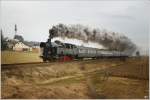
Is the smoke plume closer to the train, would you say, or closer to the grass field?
the train

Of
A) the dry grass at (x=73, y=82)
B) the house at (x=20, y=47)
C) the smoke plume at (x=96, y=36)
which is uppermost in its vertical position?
the smoke plume at (x=96, y=36)

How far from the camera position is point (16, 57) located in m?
3.69

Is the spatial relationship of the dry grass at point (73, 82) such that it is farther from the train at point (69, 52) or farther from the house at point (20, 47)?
the house at point (20, 47)

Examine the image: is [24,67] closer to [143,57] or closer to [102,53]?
[102,53]

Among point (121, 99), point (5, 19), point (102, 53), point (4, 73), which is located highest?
point (5, 19)

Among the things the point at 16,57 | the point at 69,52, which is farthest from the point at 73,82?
the point at 16,57

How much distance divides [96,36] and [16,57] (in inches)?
38.7

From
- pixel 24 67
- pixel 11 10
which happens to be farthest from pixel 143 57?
pixel 11 10

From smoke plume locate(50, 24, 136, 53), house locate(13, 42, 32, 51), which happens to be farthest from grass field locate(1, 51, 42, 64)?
smoke plume locate(50, 24, 136, 53)

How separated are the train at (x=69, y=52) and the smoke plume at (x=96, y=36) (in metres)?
0.08

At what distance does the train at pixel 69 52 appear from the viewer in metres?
3.74

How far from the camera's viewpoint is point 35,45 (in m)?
3.71

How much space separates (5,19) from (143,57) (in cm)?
168

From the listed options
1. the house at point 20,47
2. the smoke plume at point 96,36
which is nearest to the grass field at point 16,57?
the house at point 20,47
